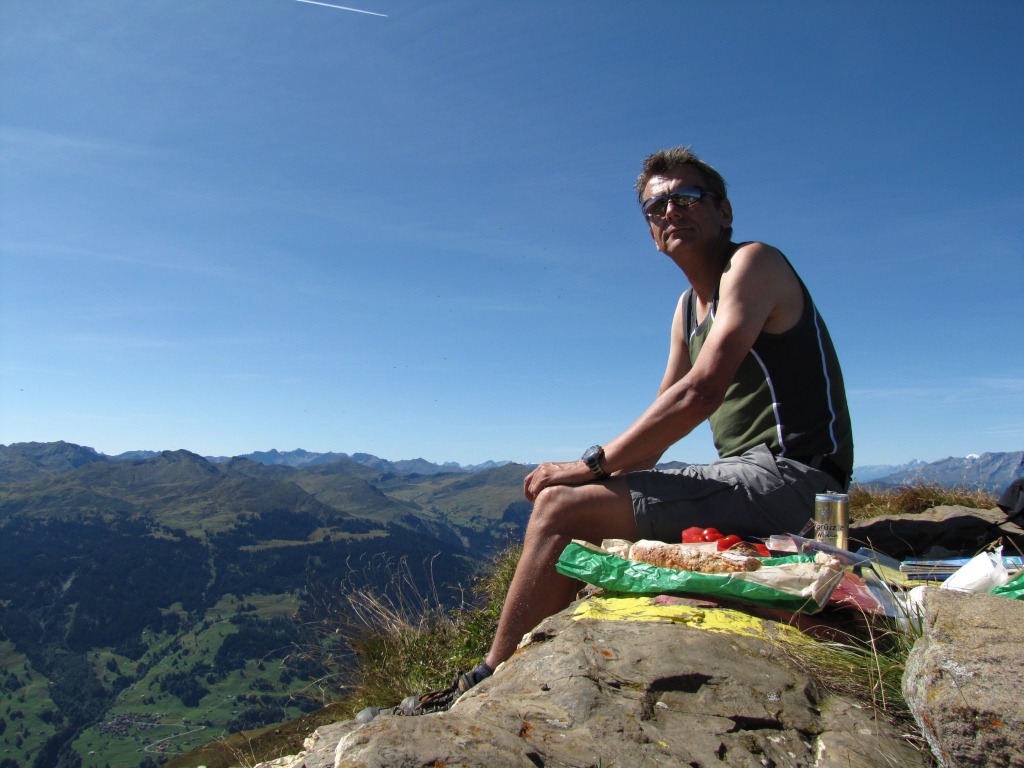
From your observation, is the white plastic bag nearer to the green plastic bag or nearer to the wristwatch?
the green plastic bag

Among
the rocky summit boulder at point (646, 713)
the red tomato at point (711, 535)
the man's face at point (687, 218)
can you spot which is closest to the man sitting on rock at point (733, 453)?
the red tomato at point (711, 535)

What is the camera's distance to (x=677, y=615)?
125 inches

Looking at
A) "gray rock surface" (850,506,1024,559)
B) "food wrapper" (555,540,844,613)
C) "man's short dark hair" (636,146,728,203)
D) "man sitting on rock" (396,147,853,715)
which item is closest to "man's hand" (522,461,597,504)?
"man sitting on rock" (396,147,853,715)

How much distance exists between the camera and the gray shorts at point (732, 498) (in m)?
4.07

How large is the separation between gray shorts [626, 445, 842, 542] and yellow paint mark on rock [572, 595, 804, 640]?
700 mm

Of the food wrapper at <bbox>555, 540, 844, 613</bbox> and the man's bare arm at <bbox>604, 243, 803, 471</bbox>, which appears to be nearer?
the food wrapper at <bbox>555, 540, 844, 613</bbox>

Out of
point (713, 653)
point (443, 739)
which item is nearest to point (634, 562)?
point (713, 653)

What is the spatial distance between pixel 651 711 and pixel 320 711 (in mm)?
5612

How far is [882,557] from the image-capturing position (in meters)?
4.11

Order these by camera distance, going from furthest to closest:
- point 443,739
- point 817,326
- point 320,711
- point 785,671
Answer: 1. point 320,711
2. point 817,326
3. point 785,671
4. point 443,739

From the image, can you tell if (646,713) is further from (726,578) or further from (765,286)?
(765,286)

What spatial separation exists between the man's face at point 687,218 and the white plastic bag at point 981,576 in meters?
2.58

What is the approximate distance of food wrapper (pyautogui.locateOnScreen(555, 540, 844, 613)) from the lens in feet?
10.3

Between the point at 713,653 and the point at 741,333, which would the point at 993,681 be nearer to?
the point at 713,653
